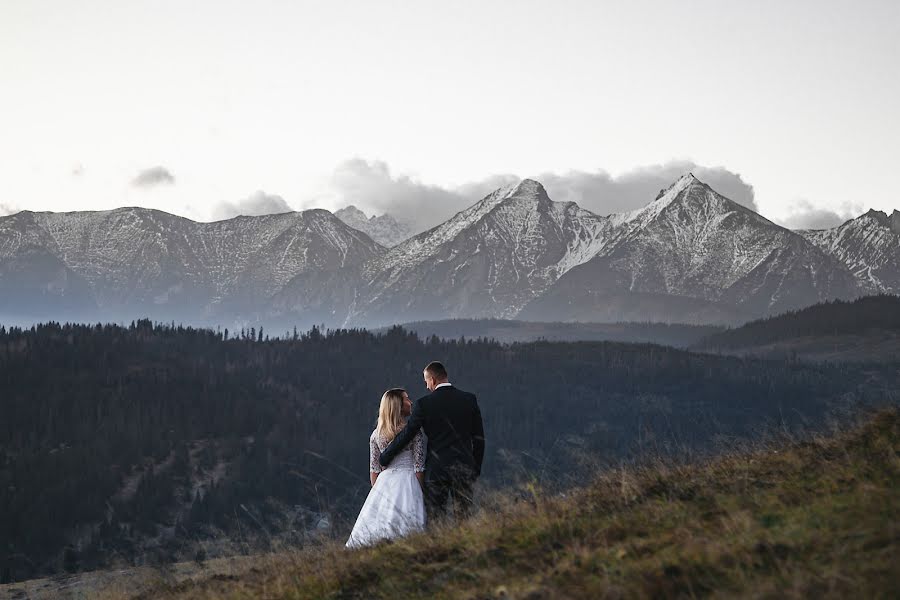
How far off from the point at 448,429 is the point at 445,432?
0.08 metres

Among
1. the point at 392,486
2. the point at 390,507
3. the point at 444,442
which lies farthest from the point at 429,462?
→ the point at 390,507

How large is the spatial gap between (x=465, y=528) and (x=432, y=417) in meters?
3.32

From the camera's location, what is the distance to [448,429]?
16.0 meters

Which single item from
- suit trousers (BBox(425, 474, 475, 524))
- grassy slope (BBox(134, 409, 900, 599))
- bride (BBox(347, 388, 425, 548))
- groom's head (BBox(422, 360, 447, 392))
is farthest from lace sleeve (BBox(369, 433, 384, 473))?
grassy slope (BBox(134, 409, 900, 599))

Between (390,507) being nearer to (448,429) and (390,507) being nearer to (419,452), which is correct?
(419,452)

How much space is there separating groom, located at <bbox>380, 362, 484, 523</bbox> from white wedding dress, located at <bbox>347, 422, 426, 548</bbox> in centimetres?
21

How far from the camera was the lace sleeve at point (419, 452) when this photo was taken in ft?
53.2

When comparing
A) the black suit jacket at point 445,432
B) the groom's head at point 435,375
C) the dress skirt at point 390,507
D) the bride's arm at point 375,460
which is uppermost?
the groom's head at point 435,375

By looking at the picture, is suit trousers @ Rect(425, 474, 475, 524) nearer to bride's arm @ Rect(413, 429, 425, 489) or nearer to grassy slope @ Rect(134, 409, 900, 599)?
bride's arm @ Rect(413, 429, 425, 489)

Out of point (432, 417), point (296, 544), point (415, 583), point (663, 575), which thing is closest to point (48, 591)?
point (296, 544)

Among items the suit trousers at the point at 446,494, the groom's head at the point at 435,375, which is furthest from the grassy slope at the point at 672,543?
the groom's head at the point at 435,375

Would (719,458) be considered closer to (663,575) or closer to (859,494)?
(859,494)

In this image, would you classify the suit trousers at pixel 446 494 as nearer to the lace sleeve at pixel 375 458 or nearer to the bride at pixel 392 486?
the bride at pixel 392 486

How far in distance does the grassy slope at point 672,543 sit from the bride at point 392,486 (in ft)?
3.66
